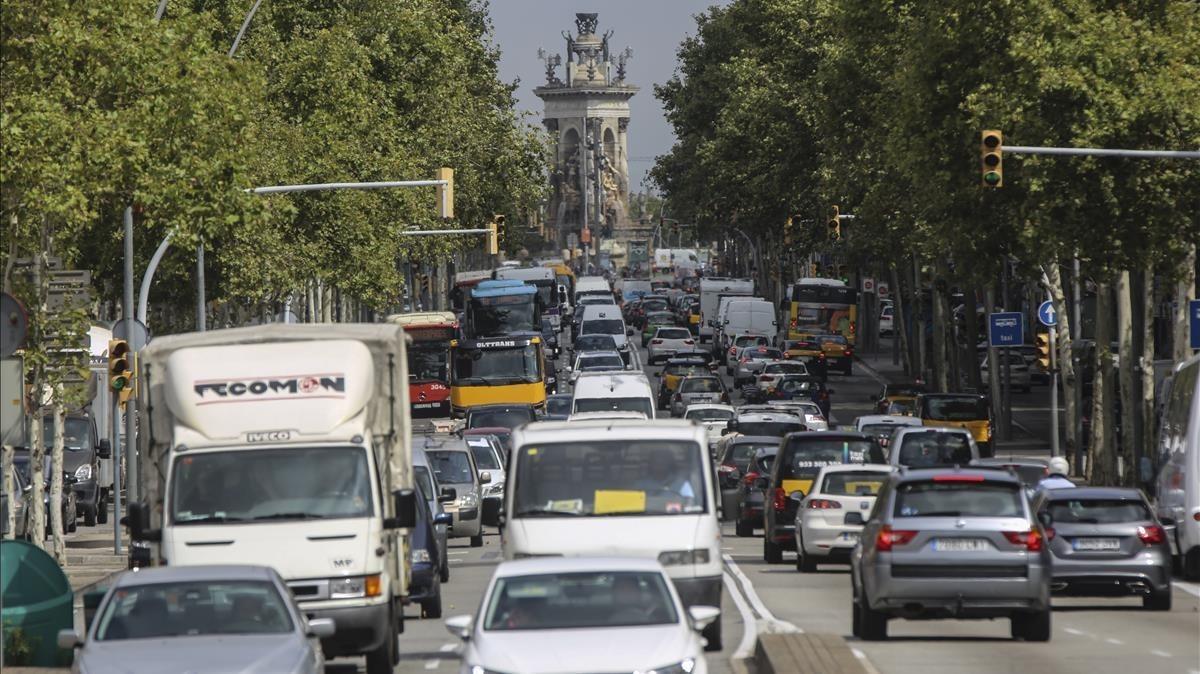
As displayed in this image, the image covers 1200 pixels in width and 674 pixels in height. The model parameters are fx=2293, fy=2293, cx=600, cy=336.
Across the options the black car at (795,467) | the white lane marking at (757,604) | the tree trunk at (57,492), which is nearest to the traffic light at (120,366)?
the tree trunk at (57,492)

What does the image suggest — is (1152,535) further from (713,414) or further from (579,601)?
(713,414)

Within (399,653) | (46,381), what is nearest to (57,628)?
(399,653)

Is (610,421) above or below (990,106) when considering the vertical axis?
below

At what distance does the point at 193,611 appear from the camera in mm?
14891

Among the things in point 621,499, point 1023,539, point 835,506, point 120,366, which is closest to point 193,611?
point 621,499

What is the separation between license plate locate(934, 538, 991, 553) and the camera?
1966 centimetres

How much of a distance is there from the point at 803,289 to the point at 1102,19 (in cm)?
5094

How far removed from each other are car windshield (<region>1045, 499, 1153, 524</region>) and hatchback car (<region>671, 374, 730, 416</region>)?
1422 inches

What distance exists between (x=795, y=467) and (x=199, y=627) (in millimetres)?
17306

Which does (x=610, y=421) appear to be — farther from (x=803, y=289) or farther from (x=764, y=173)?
(x=803, y=289)

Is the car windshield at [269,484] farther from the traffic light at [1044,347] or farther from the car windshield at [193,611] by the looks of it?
the traffic light at [1044,347]

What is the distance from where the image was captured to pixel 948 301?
230ft

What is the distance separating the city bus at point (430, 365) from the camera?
6900 cm

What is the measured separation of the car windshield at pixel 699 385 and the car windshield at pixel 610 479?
44229 mm
